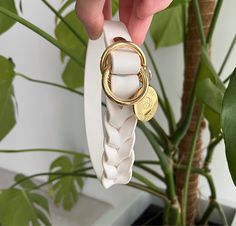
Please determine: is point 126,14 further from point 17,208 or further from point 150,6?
point 17,208

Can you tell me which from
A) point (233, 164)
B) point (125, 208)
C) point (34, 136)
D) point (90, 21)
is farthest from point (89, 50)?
point (34, 136)

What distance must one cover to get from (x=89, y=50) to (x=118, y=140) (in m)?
0.09

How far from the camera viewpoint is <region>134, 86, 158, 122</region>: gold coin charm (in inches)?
10.6

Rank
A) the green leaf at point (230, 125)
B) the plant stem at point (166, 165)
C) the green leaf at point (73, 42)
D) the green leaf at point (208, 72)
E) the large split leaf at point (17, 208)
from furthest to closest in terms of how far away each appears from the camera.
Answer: the green leaf at point (73, 42) < the large split leaf at point (17, 208) < the plant stem at point (166, 165) < the green leaf at point (208, 72) < the green leaf at point (230, 125)

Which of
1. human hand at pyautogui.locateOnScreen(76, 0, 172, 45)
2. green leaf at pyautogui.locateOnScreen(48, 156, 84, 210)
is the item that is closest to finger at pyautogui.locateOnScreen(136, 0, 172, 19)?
human hand at pyautogui.locateOnScreen(76, 0, 172, 45)

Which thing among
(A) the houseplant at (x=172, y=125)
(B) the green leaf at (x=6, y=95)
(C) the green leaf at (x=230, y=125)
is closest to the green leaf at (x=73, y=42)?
(A) the houseplant at (x=172, y=125)

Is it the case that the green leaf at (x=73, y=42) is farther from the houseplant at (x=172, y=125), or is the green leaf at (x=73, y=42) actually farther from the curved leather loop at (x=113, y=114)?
the curved leather loop at (x=113, y=114)

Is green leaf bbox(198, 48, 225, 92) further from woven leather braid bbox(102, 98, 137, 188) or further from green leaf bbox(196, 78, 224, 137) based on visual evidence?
woven leather braid bbox(102, 98, 137, 188)

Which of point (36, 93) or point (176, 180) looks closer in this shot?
→ point (176, 180)

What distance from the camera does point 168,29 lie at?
738mm

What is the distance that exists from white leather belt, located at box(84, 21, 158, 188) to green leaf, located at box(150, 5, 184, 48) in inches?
17.5

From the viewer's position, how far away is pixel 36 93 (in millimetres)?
1006

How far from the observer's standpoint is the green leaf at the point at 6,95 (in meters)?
0.51

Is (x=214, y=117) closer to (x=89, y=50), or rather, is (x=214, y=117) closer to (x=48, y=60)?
(x=89, y=50)
